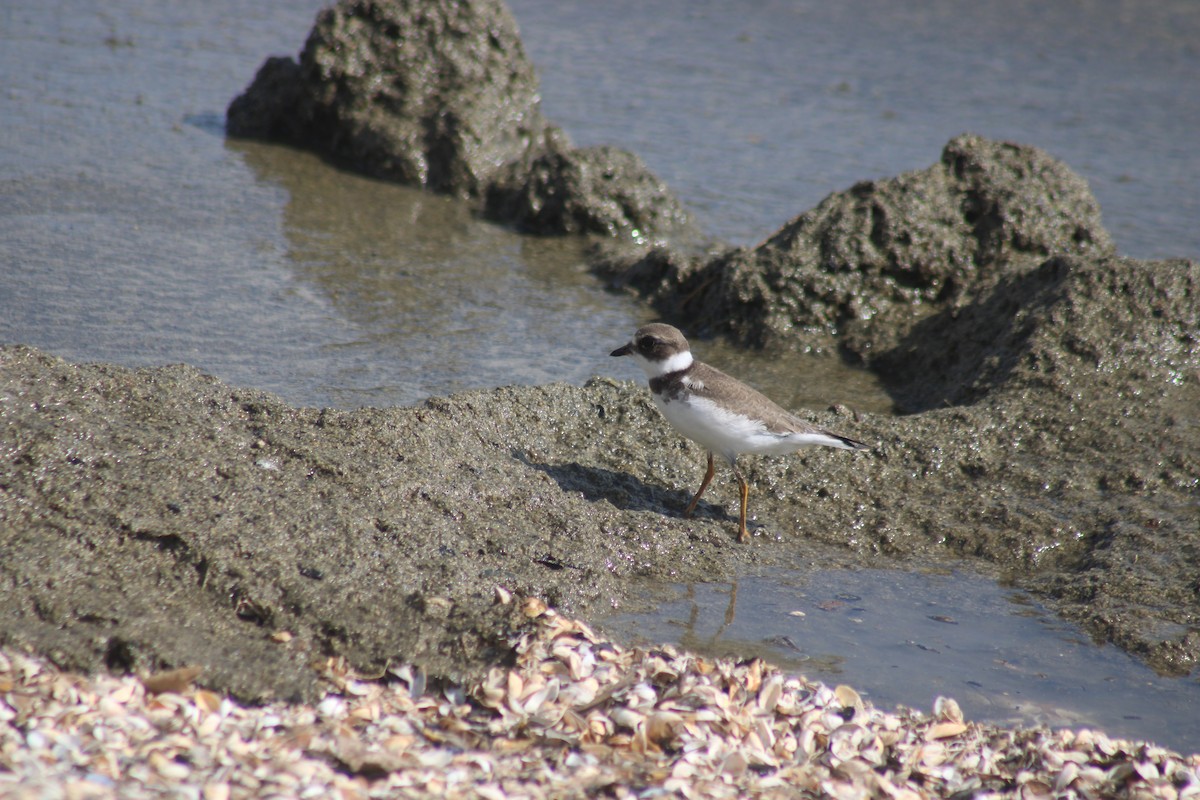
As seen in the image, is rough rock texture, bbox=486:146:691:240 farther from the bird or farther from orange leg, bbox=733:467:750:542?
orange leg, bbox=733:467:750:542

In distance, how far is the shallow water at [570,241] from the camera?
473 centimetres

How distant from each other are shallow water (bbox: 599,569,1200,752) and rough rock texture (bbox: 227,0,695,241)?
5.49 meters

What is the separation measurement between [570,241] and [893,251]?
9.20 feet

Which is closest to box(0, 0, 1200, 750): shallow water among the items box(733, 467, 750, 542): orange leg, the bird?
box(733, 467, 750, 542): orange leg

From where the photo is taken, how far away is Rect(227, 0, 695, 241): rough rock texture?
1025cm

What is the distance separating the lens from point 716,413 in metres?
4.94

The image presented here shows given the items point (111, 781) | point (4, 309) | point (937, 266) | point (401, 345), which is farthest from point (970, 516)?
point (4, 309)

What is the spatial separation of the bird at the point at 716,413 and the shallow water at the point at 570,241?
62 cm

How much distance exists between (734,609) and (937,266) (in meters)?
4.25

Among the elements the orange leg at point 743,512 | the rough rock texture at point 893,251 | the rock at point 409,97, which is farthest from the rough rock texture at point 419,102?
the orange leg at point 743,512

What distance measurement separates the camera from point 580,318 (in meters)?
7.91

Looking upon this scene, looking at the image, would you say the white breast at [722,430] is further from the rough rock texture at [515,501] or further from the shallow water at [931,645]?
the shallow water at [931,645]

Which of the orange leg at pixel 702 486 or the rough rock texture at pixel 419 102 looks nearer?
the orange leg at pixel 702 486

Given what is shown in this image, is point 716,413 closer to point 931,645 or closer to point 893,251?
point 931,645
